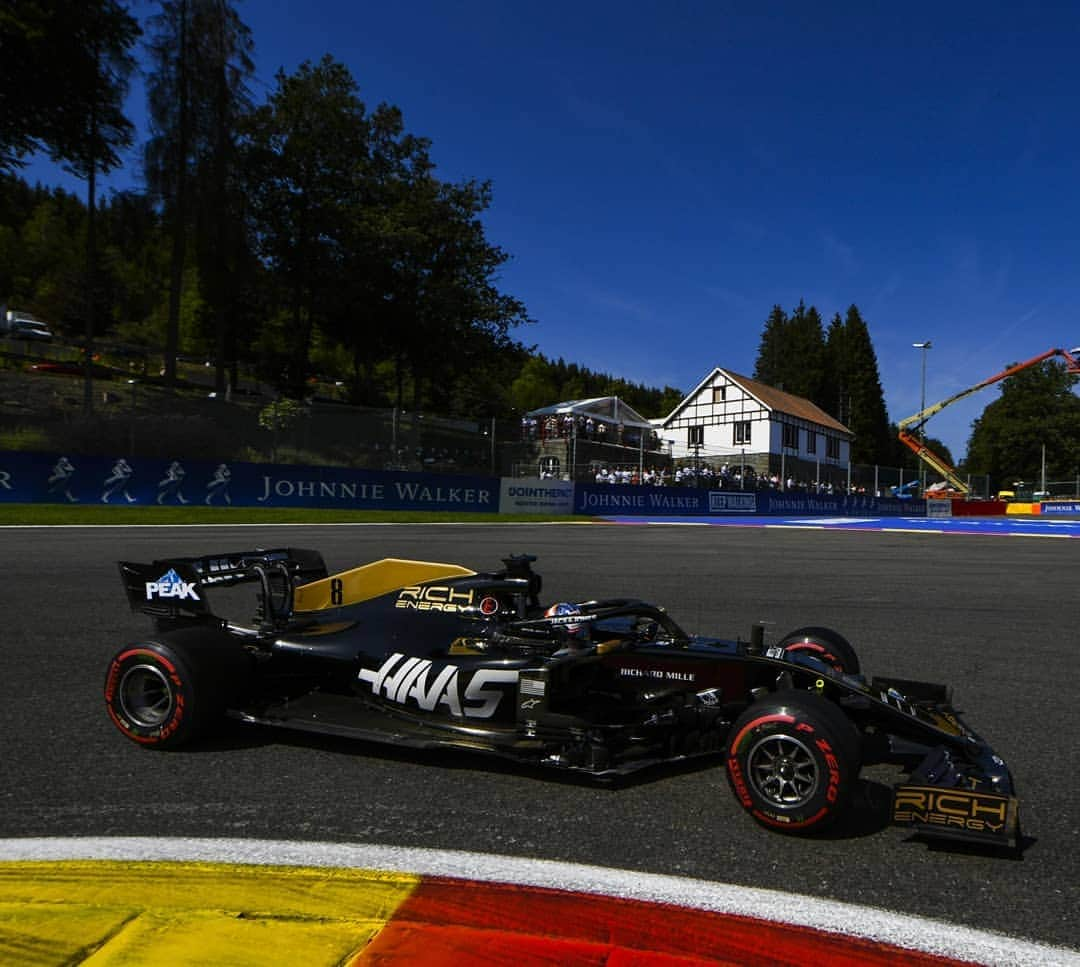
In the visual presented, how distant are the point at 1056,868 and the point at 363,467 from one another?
25.3m

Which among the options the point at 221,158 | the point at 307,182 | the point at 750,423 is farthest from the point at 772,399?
the point at 221,158

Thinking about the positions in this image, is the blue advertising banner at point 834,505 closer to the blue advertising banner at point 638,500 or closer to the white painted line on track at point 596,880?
the blue advertising banner at point 638,500

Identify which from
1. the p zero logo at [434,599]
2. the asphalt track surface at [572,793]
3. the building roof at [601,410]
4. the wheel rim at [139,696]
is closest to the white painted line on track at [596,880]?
the asphalt track surface at [572,793]

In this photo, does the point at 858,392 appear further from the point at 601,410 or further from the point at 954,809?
the point at 954,809

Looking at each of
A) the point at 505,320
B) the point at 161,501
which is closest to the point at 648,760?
the point at 161,501

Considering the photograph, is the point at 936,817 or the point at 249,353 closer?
the point at 936,817

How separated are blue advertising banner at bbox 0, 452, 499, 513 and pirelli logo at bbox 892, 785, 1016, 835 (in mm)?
22858

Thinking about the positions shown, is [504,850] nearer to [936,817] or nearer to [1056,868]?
[936,817]

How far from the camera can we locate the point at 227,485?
23328mm

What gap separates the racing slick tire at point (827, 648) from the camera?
389cm

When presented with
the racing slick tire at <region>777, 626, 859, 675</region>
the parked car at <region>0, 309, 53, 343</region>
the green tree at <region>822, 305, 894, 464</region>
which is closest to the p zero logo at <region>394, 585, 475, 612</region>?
the racing slick tire at <region>777, 626, 859, 675</region>

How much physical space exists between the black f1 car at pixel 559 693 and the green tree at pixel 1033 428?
95685 mm

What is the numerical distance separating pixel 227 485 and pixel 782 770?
23008mm

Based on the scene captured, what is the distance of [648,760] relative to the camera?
307 cm
